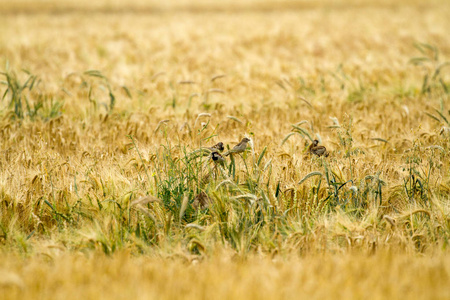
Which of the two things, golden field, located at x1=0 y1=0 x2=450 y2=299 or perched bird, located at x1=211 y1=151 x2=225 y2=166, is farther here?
perched bird, located at x1=211 y1=151 x2=225 y2=166

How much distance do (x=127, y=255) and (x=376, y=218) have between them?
1.35 m

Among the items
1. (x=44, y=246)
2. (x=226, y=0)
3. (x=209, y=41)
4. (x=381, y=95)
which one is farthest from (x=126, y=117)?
(x=226, y=0)

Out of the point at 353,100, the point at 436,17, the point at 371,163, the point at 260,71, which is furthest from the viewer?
the point at 436,17

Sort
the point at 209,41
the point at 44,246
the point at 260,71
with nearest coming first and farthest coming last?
the point at 44,246 → the point at 260,71 → the point at 209,41

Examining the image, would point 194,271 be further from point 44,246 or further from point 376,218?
point 376,218

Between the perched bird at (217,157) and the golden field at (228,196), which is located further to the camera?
the perched bird at (217,157)

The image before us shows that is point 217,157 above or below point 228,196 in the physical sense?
above

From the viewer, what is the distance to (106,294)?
1.47 meters

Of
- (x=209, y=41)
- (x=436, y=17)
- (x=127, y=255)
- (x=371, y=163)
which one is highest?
(x=436, y=17)

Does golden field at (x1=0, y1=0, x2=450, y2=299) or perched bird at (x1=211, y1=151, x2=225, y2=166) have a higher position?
perched bird at (x1=211, y1=151, x2=225, y2=166)

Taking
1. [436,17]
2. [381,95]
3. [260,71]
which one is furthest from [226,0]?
[381,95]

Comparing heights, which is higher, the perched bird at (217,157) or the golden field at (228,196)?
the perched bird at (217,157)

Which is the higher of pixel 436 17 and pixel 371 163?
pixel 436 17

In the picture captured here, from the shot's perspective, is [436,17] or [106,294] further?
[436,17]
